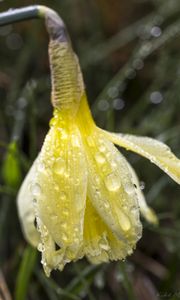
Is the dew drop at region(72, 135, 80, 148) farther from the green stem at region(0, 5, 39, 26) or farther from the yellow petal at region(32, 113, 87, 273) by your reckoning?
the green stem at region(0, 5, 39, 26)

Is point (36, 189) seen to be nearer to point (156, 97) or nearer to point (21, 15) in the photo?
point (21, 15)

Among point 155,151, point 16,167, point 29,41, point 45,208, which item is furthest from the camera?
point 29,41

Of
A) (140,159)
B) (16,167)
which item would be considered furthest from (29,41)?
(16,167)

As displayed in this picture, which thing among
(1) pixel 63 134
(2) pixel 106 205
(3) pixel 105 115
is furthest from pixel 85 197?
(3) pixel 105 115

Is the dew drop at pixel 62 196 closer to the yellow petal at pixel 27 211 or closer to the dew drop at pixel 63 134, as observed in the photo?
the dew drop at pixel 63 134

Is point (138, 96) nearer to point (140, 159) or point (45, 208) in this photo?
point (140, 159)

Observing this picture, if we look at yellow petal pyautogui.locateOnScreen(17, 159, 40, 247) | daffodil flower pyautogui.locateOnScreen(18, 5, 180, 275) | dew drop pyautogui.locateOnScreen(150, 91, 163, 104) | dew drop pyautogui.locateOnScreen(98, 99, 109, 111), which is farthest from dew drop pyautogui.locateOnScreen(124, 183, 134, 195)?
dew drop pyautogui.locateOnScreen(150, 91, 163, 104)

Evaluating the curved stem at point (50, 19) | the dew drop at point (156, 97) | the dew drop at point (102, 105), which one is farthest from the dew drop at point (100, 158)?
the dew drop at point (156, 97)
